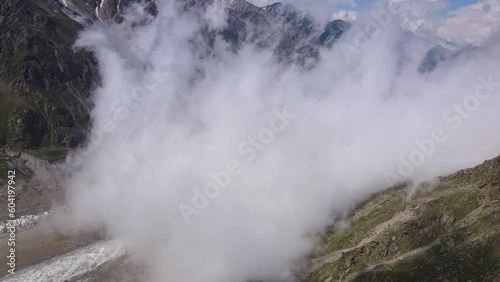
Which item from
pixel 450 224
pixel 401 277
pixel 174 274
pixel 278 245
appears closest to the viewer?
pixel 401 277

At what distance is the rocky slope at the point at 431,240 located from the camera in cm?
13400

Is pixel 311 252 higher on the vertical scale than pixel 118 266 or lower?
lower

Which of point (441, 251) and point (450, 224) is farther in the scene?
point (450, 224)

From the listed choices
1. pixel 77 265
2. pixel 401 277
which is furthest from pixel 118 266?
pixel 401 277

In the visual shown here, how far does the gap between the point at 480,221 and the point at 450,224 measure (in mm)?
9514

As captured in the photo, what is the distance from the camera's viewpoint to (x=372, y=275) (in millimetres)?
145250

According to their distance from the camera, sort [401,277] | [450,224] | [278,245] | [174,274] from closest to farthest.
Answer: [401,277] < [450,224] < [174,274] < [278,245]

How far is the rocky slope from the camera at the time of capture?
134 metres

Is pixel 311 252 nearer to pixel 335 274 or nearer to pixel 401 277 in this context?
pixel 335 274

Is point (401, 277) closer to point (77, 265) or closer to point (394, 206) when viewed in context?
point (394, 206)

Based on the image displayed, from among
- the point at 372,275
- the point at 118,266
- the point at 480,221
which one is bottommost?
the point at 480,221

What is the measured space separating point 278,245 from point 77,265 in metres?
83.2

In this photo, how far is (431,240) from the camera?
490 feet

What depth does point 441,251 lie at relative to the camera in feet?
463
